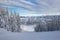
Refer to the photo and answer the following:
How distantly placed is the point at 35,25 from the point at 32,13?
18cm

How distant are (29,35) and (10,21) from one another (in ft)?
1.10

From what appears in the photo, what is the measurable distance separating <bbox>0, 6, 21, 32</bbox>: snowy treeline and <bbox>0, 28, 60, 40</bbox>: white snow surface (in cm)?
6

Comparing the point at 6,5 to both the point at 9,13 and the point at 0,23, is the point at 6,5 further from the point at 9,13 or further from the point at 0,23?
the point at 0,23

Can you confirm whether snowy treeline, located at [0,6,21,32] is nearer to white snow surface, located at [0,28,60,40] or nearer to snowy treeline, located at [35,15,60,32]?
white snow surface, located at [0,28,60,40]

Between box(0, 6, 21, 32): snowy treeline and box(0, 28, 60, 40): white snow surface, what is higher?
box(0, 6, 21, 32): snowy treeline

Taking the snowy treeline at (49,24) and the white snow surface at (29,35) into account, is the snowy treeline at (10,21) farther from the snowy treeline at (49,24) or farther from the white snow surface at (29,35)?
the snowy treeline at (49,24)

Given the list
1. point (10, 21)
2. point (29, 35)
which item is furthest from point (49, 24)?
point (10, 21)

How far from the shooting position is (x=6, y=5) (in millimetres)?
1810

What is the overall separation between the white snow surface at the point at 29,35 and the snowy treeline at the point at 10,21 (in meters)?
0.06

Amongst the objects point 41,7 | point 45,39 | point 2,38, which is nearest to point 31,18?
point 41,7

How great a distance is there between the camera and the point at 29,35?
1.83 m

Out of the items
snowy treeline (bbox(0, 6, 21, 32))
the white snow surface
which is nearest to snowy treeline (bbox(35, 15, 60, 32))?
the white snow surface

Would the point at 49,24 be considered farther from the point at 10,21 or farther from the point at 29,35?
the point at 10,21

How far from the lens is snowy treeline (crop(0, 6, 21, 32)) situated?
1.81 m
